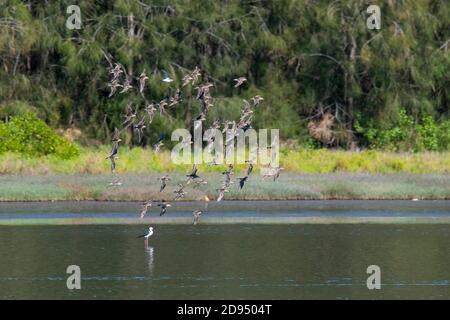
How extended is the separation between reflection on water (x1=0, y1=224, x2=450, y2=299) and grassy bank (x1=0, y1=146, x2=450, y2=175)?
32.6 feet

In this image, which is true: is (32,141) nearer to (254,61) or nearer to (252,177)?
(252,177)

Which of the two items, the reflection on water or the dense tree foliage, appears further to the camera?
the dense tree foliage

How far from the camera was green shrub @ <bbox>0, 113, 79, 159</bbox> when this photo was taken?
47.5 m

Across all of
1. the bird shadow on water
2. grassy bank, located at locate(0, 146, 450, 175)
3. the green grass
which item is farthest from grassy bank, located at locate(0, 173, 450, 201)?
the bird shadow on water

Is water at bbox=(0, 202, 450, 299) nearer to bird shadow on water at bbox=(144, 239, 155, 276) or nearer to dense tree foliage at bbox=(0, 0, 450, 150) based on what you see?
bird shadow on water at bbox=(144, 239, 155, 276)

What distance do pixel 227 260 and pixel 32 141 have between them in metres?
21.4

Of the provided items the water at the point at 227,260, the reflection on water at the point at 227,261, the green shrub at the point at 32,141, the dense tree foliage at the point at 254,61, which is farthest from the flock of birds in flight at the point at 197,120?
the green shrub at the point at 32,141

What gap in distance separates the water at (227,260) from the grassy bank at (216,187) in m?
4.65

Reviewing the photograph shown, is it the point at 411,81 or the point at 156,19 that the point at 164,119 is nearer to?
the point at 156,19

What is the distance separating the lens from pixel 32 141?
48.2 meters

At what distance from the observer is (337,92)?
58375mm

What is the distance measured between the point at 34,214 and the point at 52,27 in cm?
1983

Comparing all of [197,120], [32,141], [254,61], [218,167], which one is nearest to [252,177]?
[218,167]
